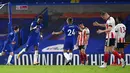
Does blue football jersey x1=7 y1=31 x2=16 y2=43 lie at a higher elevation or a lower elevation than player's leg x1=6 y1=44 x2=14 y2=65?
higher

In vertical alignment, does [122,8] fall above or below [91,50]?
above

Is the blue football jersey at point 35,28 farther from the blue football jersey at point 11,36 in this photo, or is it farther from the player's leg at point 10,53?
the player's leg at point 10,53

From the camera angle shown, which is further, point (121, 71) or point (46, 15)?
point (46, 15)

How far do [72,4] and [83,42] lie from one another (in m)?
4.43

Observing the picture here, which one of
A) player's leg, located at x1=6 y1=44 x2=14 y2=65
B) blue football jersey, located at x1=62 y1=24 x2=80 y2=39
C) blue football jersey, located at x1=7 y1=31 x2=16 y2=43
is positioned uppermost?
blue football jersey, located at x1=62 y1=24 x2=80 y2=39

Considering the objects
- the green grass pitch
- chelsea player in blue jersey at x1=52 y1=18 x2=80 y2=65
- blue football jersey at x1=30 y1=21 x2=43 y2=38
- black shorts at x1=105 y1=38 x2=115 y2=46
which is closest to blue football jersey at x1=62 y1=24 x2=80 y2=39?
chelsea player in blue jersey at x1=52 y1=18 x2=80 y2=65

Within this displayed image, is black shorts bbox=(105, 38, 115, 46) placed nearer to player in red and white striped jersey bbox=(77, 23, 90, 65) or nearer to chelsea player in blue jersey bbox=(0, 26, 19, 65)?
player in red and white striped jersey bbox=(77, 23, 90, 65)

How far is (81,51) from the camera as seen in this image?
1919 cm

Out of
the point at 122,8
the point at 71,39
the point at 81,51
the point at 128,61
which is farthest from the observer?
the point at 122,8

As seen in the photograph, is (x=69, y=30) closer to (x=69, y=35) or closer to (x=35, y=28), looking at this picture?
(x=69, y=35)

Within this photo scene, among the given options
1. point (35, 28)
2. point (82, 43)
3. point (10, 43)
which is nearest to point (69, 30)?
point (35, 28)

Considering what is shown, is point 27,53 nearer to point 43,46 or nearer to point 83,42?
point 43,46

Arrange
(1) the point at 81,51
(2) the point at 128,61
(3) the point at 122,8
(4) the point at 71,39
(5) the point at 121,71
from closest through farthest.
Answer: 1. (5) the point at 121,71
2. (4) the point at 71,39
3. (1) the point at 81,51
4. (2) the point at 128,61
5. (3) the point at 122,8

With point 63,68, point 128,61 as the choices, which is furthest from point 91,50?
point 63,68
